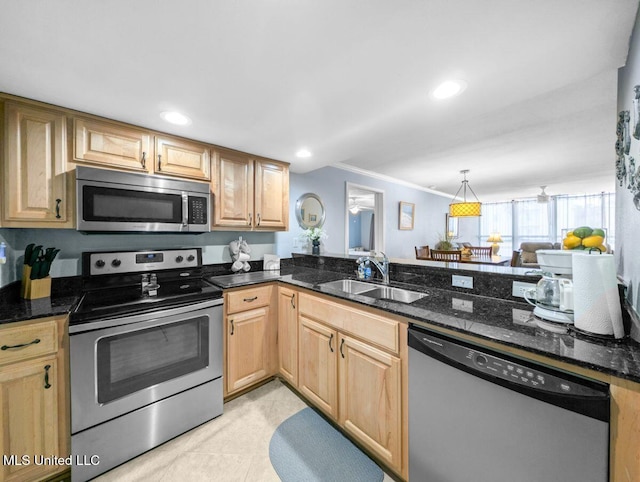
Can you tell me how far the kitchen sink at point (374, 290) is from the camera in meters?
1.82

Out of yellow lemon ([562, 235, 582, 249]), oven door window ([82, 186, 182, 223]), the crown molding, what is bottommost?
yellow lemon ([562, 235, 582, 249])

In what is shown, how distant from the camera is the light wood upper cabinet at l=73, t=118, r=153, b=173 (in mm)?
1635

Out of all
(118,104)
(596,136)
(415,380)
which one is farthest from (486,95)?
(596,136)

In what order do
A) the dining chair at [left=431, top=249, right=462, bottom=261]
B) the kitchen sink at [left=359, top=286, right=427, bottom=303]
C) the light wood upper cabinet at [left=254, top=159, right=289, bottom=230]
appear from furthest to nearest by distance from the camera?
the dining chair at [left=431, top=249, right=462, bottom=261] → the light wood upper cabinet at [left=254, top=159, right=289, bottom=230] → the kitchen sink at [left=359, top=286, right=427, bottom=303]

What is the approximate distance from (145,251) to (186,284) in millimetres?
420

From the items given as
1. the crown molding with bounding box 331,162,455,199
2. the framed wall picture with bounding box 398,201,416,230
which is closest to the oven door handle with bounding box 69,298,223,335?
the crown molding with bounding box 331,162,455,199

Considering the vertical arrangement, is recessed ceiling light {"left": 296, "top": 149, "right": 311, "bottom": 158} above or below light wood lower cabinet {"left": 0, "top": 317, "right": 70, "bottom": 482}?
above

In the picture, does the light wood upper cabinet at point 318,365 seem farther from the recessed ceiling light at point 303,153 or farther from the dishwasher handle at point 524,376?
the recessed ceiling light at point 303,153

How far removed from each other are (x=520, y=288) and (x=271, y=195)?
2172 millimetres

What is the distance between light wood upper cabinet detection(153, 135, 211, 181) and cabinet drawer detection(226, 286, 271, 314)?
3.42 feet

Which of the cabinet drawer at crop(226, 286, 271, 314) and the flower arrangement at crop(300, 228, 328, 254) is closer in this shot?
the cabinet drawer at crop(226, 286, 271, 314)

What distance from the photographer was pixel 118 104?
156 centimetres

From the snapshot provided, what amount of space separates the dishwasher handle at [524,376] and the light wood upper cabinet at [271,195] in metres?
1.88

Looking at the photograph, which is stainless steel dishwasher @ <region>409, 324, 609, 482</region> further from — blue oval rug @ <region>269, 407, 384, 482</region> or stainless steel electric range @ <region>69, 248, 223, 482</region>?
stainless steel electric range @ <region>69, 248, 223, 482</region>
